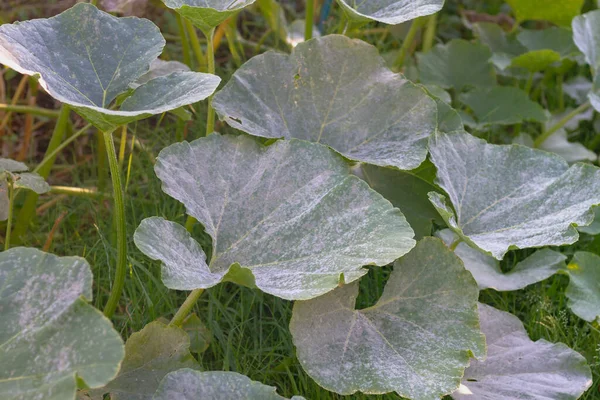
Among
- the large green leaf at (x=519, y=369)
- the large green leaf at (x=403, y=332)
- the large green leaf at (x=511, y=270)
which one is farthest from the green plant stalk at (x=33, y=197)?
the large green leaf at (x=519, y=369)

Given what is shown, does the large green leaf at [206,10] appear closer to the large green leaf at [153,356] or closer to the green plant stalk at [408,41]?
the large green leaf at [153,356]

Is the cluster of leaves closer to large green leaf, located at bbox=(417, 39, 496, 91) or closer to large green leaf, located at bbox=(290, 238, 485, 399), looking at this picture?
large green leaf, located at bbox=(290, 238, 485, 399)

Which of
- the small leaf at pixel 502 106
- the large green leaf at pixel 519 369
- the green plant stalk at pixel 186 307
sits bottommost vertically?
the large green leaf at pixel 519 369

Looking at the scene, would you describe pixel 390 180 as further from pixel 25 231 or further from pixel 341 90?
pixel 25 231

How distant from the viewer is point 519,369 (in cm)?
132

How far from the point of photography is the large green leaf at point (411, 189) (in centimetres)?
152

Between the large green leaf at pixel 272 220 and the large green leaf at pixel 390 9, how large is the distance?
290 mm

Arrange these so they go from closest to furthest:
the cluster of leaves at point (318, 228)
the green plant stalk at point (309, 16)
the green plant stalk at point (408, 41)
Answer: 1. the cluster of leaves at point (318, 228)
2. the green plant stalk at point (309, 16)
3. the green plant stalk at point (408, 41)

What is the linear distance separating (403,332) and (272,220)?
0.29 m

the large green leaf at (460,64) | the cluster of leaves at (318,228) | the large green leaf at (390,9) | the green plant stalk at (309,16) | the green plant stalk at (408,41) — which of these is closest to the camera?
the cluster of leaves at (318,228)

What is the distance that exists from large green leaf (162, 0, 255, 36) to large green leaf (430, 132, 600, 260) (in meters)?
0.46

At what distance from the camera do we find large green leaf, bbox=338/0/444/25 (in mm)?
1398

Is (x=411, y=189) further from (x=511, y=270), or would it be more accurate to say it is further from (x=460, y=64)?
(x=460, y=64)

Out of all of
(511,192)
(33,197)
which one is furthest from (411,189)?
(33,197)
